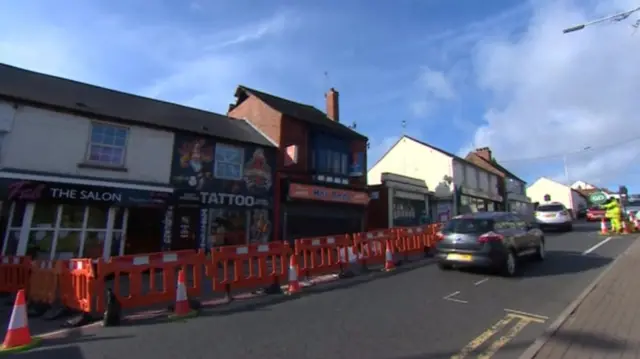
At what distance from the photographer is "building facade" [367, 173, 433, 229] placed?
23.7 metres

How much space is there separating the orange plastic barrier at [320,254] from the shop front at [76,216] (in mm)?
6937

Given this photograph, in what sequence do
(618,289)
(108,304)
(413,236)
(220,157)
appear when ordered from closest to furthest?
(108,304)
(618,289)
(413,236)
(220,157)

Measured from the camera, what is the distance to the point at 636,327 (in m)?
5.29

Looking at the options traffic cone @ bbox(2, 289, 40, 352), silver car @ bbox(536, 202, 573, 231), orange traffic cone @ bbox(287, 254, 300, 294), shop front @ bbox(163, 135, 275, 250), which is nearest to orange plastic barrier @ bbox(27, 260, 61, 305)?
traffic cone @ bbox(2, 289, 40, 352)

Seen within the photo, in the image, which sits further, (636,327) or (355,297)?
(355,297)

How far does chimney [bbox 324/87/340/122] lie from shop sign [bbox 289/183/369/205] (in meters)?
6.47

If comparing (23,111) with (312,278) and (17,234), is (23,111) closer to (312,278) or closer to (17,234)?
(17,234)

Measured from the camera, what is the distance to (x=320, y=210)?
19.4m

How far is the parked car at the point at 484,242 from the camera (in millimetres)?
9172

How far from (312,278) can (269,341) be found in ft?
15.9

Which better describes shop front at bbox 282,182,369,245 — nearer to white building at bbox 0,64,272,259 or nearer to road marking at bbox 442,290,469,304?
white building at bbox 0,64,272,259

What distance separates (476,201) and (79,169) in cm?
3024

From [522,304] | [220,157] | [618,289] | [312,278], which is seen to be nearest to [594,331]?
[522,304]

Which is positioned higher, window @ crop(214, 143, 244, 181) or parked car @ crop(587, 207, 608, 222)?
window @ crop(214, 143, 244, 181)
